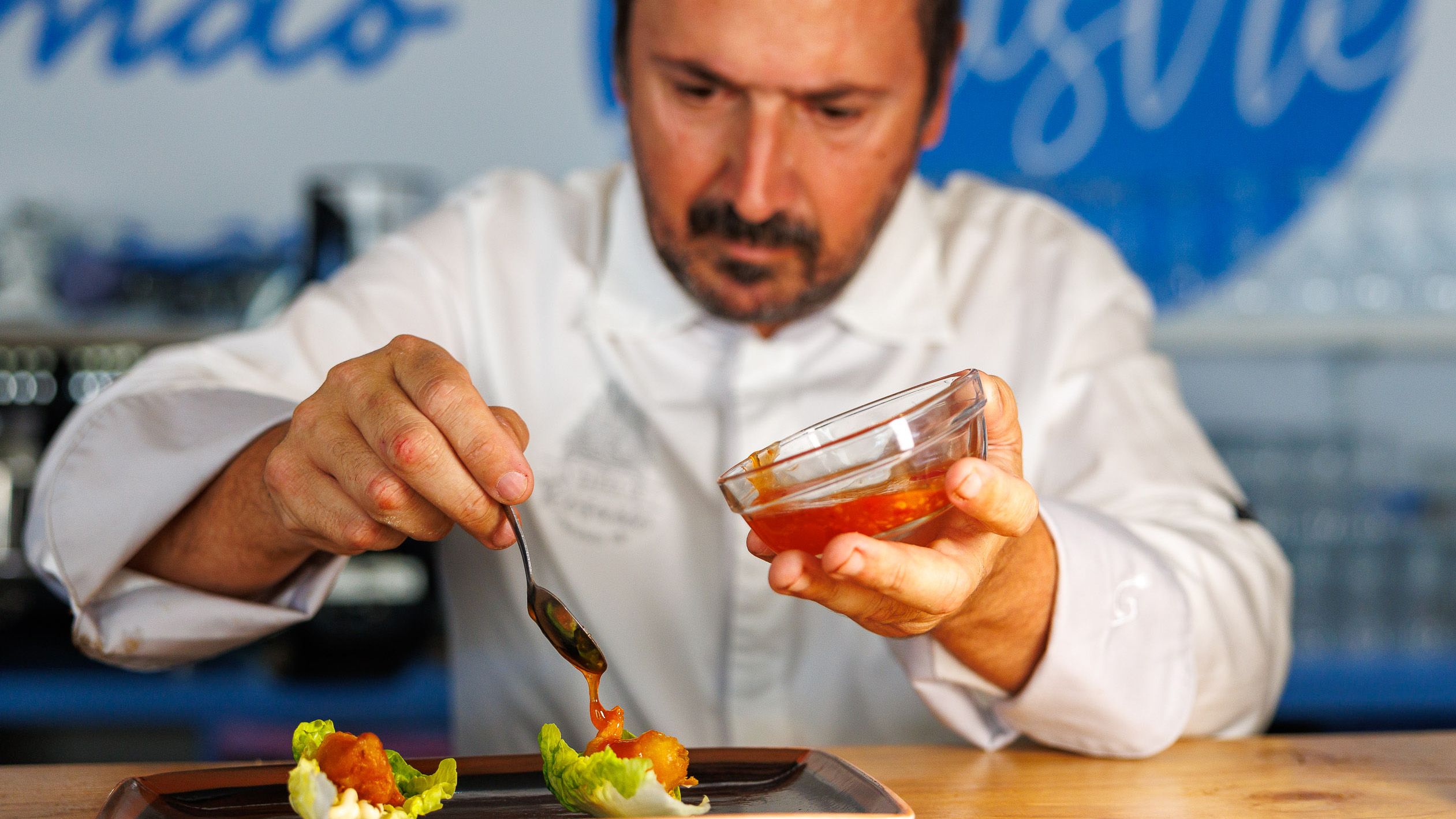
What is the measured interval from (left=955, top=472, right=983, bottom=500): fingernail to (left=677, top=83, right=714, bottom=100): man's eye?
721 mm

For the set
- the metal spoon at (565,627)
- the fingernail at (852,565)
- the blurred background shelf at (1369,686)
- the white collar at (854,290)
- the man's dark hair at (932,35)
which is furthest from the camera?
the blurred background shelf at (1369,686)

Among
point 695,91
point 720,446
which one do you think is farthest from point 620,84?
point 720,446

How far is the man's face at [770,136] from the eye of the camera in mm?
1354

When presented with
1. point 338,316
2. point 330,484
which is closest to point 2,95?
point 338,316

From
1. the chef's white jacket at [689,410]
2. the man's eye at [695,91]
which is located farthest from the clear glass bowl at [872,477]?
the man's eye at [695,91]

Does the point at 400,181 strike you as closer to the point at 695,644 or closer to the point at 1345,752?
the point at 695,644

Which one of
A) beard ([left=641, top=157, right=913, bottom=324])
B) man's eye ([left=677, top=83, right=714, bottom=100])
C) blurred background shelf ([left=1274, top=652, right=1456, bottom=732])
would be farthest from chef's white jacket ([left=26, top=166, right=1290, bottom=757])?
blurred background shelf ([left=1274, top=652, right=1456, bottom=732])

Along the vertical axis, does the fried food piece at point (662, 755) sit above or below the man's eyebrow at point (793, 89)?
below

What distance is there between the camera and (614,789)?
0.85 meters

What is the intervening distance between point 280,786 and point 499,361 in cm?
86

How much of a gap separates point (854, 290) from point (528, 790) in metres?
0.91

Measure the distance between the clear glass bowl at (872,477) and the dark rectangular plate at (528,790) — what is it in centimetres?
18

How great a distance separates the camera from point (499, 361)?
174 centimetres

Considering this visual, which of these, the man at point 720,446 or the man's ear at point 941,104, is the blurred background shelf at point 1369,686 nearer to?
the man at point 720,446
